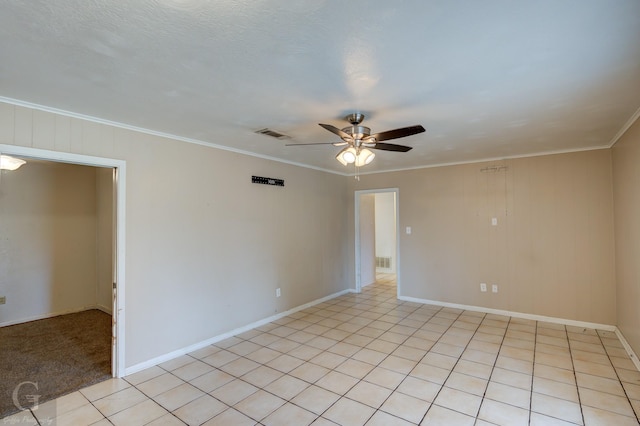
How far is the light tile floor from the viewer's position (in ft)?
7.75

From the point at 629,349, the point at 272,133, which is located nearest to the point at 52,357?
the point at 272,133

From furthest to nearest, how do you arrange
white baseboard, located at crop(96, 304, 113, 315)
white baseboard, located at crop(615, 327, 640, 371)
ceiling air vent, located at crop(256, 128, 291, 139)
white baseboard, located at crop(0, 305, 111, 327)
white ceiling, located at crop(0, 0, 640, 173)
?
white baseboard, located at crop(96, 304, 113, 315) < white baseboard, located at crop(0, 305, 111, 327) < ceiling air vent, located at crop(256, 128, 291, 139) < white baseboard, located at crop(615, 327, 640, 371) < white ceiling, located at crop(0, 0, 640, 173)

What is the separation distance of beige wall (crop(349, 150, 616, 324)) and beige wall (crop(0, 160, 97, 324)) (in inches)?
217

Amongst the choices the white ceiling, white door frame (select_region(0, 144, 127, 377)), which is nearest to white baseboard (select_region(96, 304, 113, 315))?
white door frame (select_region(0, 144, 127, 377))

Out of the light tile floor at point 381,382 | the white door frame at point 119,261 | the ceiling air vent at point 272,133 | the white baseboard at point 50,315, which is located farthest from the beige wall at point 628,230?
the white baseboard at point 50,315

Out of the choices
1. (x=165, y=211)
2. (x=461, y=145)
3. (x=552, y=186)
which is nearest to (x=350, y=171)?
(x=461, y=145)

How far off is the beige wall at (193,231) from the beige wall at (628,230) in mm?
4023

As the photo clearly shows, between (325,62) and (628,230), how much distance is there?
3787mm

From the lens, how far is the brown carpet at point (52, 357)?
2.74 m

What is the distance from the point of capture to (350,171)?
A: 5.99 metres

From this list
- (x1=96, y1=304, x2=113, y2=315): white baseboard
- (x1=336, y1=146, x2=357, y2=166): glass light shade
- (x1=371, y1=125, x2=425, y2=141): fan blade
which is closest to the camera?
(x1=371, y1=125, x2=425, y2=141): fan blade

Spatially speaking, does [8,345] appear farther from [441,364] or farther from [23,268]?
[441,364]

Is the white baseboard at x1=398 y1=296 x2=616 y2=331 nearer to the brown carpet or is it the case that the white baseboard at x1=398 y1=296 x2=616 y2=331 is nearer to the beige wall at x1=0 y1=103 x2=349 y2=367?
the beige wall at x1=0 y1=103 x2=349 y2=367

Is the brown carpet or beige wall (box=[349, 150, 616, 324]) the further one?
beige wall (box=[349, 150, 616, 324])
